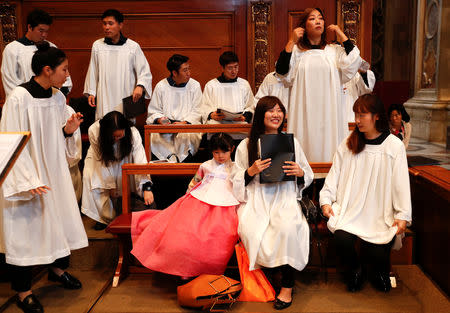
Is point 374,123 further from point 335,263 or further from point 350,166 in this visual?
point 335,263

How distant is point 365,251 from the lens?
350cm

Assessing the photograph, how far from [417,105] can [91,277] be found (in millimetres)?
8385

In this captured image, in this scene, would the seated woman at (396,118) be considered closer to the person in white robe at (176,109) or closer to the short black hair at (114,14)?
the person in white robe at (176,109)

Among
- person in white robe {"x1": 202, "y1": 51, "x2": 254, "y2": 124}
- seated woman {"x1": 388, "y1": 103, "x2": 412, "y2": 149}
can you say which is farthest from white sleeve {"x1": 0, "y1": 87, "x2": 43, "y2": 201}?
seated woman {"x1": 388, "y1": 103, "x2": 412, "y2": 149}

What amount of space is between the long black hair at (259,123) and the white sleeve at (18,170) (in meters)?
1.51

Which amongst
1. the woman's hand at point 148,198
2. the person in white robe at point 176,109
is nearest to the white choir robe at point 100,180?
the woman's hand at point 148,198

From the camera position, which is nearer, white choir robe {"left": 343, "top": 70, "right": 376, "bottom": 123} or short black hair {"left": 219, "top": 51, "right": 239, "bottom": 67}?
Answer: white choir robe {"left": 343, "top": 70, "right": 376, "bottom": 123}

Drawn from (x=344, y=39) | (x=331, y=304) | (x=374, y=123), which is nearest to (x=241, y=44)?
(x=344, y=39)

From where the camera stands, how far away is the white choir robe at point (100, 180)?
4500 mm

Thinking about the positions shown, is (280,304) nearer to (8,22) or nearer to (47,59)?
(47,59)

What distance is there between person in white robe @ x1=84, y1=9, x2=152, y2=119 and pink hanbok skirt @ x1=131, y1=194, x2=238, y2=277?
234 centimetres

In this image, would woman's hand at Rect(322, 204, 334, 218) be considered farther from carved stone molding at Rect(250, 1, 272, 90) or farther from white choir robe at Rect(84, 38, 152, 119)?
carved stone molding at Rect(250, 1, 272, 90)

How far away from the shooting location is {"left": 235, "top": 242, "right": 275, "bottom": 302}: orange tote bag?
3.36m

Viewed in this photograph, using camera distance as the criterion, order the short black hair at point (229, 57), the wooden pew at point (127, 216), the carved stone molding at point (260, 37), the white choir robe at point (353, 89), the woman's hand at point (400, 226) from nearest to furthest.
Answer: the woman's hand at point (400, 226)
the wooden pew at point (127, 216)
the white choir robe at point (353, 89)
the short black hair at point (229, 57)
the carved stone molding at point (260, 37)
